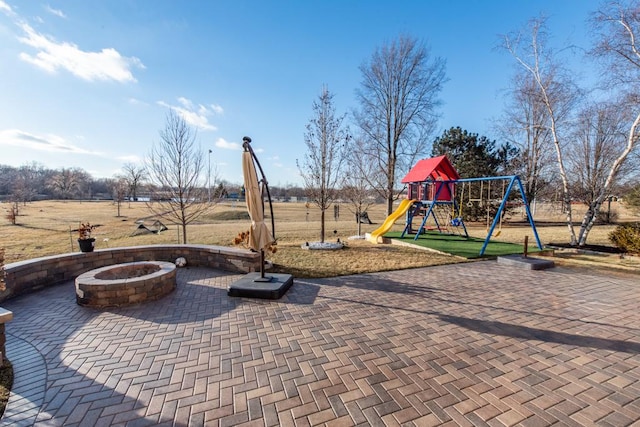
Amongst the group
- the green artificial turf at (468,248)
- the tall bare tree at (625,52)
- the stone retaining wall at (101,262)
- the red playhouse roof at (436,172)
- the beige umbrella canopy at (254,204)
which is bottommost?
the green artificial turf at (468,248)

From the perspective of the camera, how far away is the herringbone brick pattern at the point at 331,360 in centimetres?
244

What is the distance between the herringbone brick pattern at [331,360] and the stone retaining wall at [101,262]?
19.5 inches

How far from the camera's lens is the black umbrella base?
525 cm

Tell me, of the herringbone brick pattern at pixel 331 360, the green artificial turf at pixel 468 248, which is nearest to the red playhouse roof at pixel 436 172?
the green artificial turf at pixel 468 248

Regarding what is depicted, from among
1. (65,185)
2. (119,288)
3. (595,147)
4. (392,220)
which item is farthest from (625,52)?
(65,185)

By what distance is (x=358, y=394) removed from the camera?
8.70ft

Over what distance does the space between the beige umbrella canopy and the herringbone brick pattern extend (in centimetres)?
112

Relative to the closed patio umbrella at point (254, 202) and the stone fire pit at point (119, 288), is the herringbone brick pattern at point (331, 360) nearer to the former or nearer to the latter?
the stone fire pit at point (119, 288)

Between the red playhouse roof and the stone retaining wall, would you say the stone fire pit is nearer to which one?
the stone retaining wall

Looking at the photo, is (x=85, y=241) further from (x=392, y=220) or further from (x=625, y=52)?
(x=625, y=52)

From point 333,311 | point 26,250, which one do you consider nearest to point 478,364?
point 333,311

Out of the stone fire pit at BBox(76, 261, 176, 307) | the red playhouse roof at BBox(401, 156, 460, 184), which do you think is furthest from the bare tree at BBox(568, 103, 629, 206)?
the stone fire pit at BBox(76, 261, 176, 307)

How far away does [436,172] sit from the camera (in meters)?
12.5

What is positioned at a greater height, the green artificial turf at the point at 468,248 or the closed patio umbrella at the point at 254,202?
the closed patio umbrella at the point at 254,202
